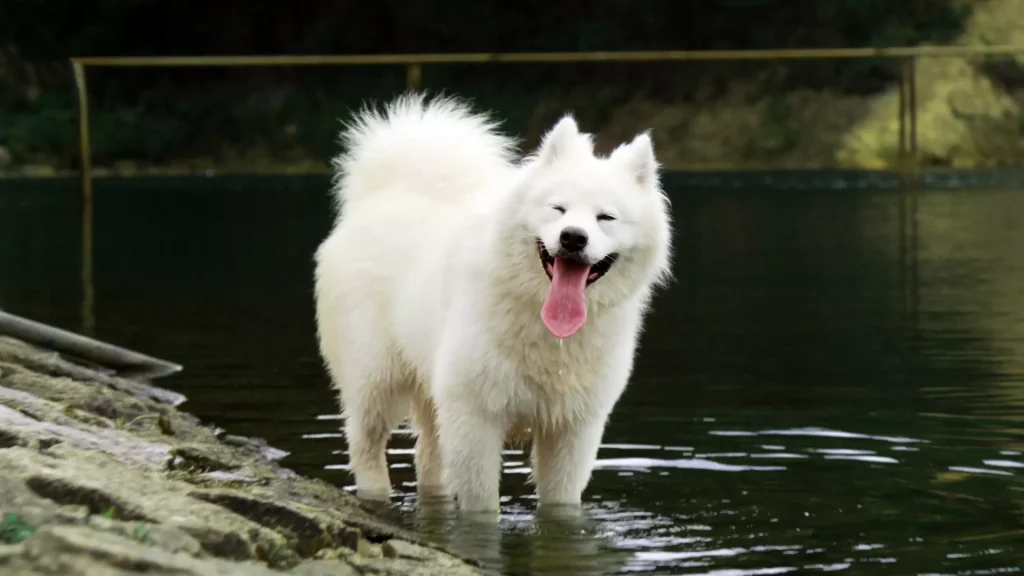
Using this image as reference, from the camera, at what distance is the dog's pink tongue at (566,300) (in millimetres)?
6160

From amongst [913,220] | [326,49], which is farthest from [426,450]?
[326,49]

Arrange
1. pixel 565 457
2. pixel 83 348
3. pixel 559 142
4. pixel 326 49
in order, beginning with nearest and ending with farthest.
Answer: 1. pixel 559 142
2. pixel 565 457
3. pixel 83 348
4. pixel 326 49

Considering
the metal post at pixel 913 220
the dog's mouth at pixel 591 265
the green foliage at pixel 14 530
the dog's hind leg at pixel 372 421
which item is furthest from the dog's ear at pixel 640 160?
the metal post at pixel 913 220

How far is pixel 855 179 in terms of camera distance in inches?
1118

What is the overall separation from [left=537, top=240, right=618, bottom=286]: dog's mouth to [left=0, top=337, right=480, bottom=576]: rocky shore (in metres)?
1.09

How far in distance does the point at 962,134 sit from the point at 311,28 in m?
13.5

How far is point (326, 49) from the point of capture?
3606 centimetres

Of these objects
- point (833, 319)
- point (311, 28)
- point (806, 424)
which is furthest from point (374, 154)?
point (311, 28)

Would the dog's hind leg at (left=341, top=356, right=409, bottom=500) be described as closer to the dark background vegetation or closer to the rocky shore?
the rocky shore

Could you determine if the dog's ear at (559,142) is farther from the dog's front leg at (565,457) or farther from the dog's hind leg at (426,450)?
the dog's hind leg at (426,450)

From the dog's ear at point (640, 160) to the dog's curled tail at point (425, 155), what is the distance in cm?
114

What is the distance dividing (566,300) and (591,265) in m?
0.15

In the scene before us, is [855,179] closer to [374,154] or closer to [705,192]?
[705,192]

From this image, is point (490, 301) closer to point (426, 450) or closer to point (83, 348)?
point (426, 450)
